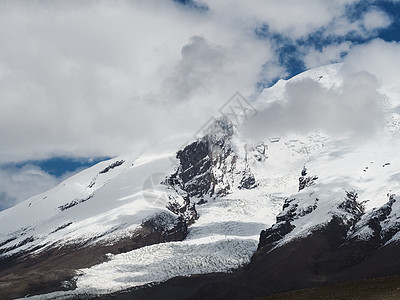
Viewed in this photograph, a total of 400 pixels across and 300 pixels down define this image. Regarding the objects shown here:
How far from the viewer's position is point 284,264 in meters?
170

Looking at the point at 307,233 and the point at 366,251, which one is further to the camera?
the point at 307,233

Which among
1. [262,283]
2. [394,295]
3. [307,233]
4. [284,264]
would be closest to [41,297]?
[262,283]

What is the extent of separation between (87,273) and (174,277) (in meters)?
35.6

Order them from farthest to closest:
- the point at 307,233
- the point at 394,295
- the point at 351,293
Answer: the point at 307,233 → the point at 351,293 → the point at 394,295

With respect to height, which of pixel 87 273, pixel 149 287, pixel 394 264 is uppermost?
pixel 87 273

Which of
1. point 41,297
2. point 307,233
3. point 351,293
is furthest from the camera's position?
point 307,233

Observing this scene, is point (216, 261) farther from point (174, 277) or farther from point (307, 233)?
point (307, 233)

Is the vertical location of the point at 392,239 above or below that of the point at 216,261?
below

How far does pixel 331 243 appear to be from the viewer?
187000mm

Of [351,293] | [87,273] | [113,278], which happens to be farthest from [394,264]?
[87,273]

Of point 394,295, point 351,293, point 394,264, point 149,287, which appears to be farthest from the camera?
point 149,287

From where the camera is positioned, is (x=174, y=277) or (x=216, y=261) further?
(x=216, y=261)

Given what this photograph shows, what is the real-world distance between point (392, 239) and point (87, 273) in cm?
11547

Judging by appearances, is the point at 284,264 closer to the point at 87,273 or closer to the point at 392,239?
the point at 392,239
